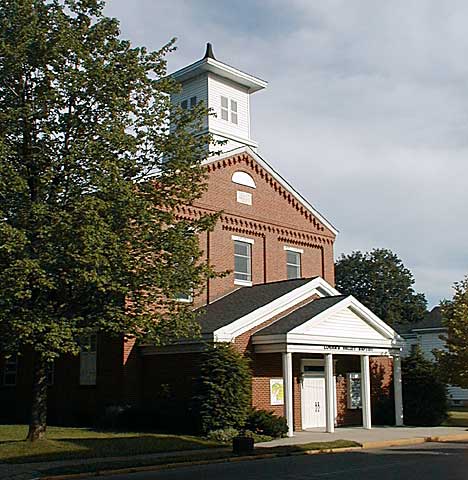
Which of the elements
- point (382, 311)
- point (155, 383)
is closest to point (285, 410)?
point (155, 383)

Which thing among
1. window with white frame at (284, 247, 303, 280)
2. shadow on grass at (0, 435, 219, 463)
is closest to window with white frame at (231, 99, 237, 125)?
window with white frame at (284, 247, 303, 280)

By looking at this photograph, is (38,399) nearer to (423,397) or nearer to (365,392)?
(365,392)

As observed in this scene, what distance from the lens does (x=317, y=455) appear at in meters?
21.9

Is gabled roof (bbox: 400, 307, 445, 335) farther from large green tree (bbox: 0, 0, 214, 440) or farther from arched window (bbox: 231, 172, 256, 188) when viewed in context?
large green tree (bbox: 0, 0, 214, 440)

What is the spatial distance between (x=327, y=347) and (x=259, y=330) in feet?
8.53

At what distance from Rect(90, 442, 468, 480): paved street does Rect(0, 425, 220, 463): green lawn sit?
2943 millimetres

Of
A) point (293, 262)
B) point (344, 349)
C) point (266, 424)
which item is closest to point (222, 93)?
point (293, 262)

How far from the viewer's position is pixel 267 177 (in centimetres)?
3728

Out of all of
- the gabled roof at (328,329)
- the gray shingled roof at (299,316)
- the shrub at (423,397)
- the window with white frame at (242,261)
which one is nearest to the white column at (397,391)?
the gabled roof at (328,329)

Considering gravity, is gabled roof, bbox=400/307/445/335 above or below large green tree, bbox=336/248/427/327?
below

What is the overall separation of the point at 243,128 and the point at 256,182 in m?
5.54

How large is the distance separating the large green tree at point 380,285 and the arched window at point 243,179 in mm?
65623

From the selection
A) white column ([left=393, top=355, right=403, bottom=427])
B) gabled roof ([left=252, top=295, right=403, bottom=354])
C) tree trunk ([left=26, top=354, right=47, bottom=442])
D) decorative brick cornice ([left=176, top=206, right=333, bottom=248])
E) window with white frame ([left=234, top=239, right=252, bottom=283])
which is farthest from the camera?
window with white frame ([left=234, top=239, right=252, bottom=283])

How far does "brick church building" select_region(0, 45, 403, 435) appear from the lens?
2816 centimetres
